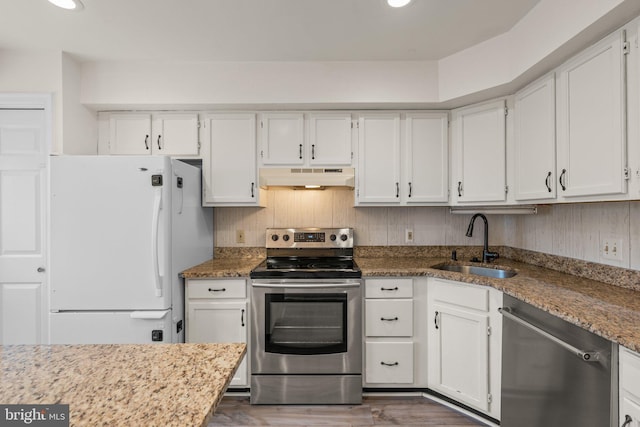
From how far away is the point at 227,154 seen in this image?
2.65 metres

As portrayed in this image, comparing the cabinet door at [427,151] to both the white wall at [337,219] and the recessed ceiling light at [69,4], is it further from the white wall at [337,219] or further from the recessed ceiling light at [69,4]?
the recessed ceiling light at [69,4]

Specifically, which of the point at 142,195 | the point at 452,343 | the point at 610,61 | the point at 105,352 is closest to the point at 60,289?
the point at 142,195

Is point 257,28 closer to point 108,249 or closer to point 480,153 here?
point 108,249

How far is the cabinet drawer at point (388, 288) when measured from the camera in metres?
2.31

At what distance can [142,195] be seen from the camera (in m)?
2.09

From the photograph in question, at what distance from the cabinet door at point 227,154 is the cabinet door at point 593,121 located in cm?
207

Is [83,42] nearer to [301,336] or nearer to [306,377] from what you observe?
[301,336]

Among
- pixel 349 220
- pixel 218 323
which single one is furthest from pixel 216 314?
pixel 349 220

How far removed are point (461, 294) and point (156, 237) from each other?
198 cm

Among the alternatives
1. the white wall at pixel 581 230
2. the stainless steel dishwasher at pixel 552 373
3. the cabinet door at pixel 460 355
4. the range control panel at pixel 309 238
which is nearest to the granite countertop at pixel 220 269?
the range control panel at pixel 309 238

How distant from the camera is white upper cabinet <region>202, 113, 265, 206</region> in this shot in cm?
264

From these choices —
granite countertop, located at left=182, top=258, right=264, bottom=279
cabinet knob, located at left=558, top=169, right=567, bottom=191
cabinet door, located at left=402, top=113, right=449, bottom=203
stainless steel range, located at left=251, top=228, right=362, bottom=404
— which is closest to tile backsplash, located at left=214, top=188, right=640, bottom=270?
granite countertop, located at left=182, top=258, right=264, bottom=279

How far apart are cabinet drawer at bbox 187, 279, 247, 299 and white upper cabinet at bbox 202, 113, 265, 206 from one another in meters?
0.66

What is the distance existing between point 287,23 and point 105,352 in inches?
76.2
